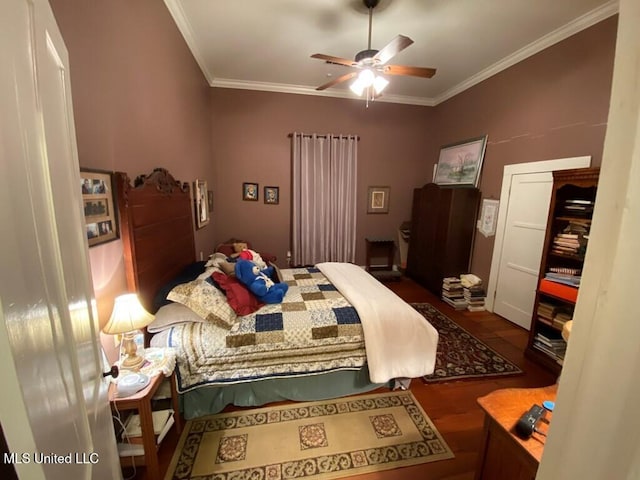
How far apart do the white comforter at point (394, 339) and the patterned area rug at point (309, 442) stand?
25 centimetres

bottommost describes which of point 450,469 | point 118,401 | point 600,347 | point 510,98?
point 450,469

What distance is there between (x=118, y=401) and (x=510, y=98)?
14.5ft

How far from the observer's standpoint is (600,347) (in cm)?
40

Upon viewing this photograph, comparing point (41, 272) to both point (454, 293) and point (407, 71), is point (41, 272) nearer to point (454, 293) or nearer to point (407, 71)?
point (407, 71)

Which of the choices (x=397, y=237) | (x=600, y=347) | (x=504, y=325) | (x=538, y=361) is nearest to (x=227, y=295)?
(x=600, y=347)

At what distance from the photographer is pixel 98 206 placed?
1300mm

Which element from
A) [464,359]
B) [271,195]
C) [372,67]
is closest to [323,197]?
[271,195]

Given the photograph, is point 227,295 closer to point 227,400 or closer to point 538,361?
point 227,400

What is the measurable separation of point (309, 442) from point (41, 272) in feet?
5.52

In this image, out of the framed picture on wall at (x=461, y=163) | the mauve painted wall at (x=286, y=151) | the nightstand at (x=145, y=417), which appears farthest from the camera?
the mauve painted wall at (x=286, y=151)

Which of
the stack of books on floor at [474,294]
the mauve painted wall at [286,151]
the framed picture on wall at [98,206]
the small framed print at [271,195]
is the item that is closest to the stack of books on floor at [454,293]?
the stack of books on floor at [474,294]

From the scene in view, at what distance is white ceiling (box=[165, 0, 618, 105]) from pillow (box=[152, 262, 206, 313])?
223 centimetres

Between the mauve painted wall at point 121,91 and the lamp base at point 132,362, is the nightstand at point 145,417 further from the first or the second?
the mauve painted wall at point 121,91

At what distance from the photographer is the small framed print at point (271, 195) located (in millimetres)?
4219
